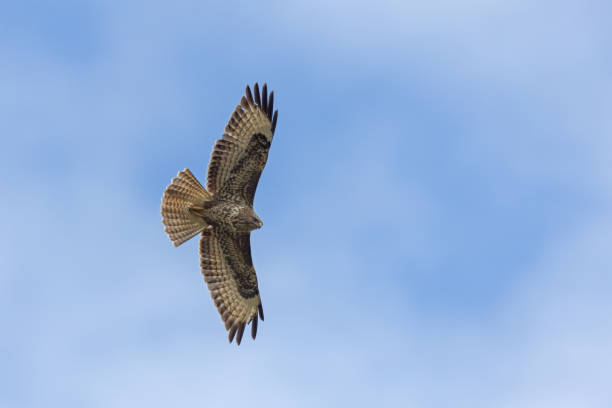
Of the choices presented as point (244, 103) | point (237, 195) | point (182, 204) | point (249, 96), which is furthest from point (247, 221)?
point (249, 96)

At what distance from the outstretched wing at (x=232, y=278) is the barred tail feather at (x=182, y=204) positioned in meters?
0.56

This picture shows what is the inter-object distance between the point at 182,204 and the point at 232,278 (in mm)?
1980

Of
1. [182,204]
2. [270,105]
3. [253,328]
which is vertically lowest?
[253,328]

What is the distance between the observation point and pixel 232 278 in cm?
1783

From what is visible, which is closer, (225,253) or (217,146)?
(217,146)

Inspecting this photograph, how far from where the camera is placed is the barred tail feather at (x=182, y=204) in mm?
16562

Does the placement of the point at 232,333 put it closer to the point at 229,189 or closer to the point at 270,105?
the point at 229,189

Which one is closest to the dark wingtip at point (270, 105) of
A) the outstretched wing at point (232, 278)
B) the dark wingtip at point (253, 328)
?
the outstretched wing at point (232, 278)

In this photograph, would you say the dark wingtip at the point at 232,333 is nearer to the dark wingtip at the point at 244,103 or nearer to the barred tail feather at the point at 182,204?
the barred tail feather at the point at 182,204

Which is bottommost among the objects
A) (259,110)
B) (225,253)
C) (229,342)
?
(229,342)

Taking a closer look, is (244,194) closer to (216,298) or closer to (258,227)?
(258,227)

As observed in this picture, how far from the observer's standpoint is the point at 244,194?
1691 centimetres

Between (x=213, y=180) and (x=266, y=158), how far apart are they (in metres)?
1.03

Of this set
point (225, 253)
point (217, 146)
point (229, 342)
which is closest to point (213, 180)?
point (217, 146)
